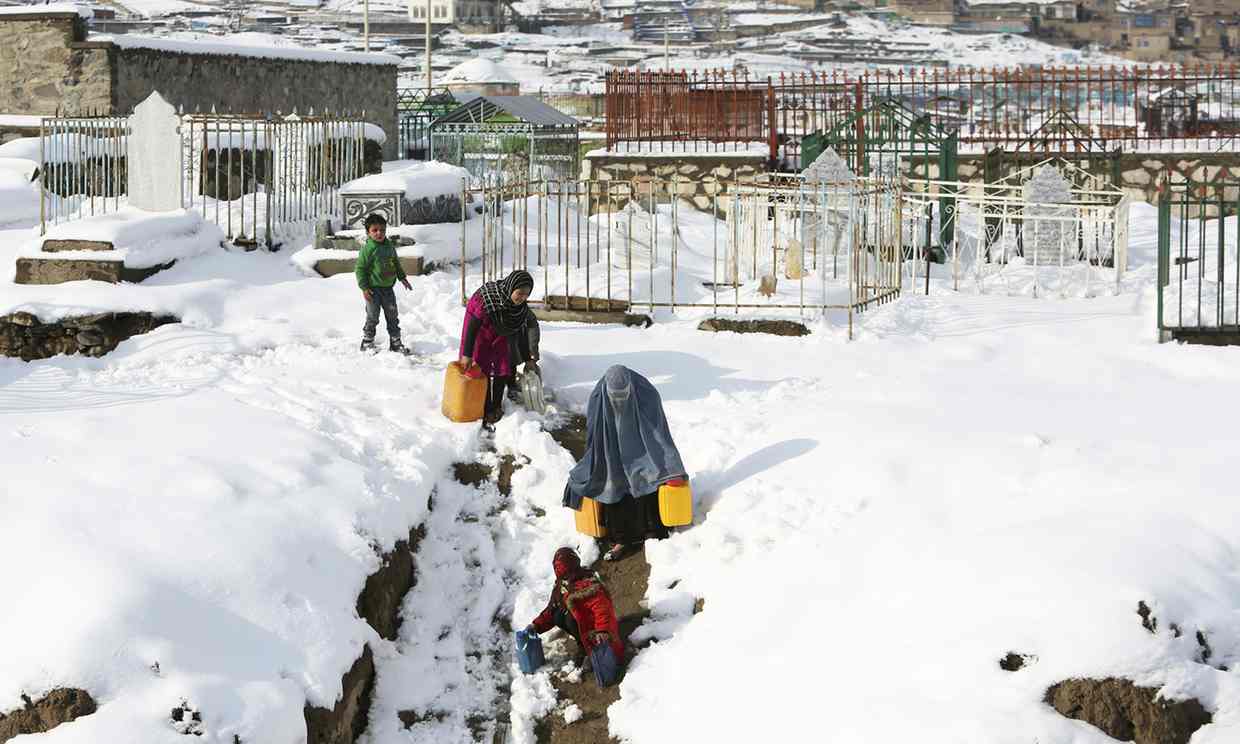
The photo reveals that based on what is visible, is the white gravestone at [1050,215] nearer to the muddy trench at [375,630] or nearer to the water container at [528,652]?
the muddy trench at [375,630]

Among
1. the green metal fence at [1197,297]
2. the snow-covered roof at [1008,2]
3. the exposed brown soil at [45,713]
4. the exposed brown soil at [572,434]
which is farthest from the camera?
the snow-covered roof at [1008,2]

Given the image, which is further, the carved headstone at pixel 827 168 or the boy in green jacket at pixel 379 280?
the carved headstone at pixel 827 168

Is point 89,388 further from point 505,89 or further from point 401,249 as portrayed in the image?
point 505,89

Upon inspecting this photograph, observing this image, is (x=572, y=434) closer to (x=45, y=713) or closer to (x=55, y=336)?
(x=55, y=336)

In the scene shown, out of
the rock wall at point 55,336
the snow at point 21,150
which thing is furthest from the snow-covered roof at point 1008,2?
the rock wall at point 55,336

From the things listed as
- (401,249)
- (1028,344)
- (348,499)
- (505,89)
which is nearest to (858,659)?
(348,499)

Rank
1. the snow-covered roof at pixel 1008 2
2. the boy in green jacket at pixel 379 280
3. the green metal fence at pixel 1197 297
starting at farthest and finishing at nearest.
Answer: the snow-covered roof at pixel 1008 2 < the green metal fence at pixel 1197 297 < the boy in green jacket at pixel 379 280

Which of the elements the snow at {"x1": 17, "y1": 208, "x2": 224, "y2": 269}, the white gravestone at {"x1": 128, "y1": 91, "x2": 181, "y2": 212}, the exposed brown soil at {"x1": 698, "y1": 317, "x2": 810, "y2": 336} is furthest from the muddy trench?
the white gravestone at {"x1": 128, "y1": 91, "x2": 181, "y2": 212}

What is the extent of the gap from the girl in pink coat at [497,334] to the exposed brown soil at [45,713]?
13.8 ft

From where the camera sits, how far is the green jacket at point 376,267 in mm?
12430

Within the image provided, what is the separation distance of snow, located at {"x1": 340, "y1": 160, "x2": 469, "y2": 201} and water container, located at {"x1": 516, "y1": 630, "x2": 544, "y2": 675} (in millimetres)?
7762

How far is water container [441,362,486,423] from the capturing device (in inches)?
432

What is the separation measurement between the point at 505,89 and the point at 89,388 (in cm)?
4532

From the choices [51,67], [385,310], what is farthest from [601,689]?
[51,67]
